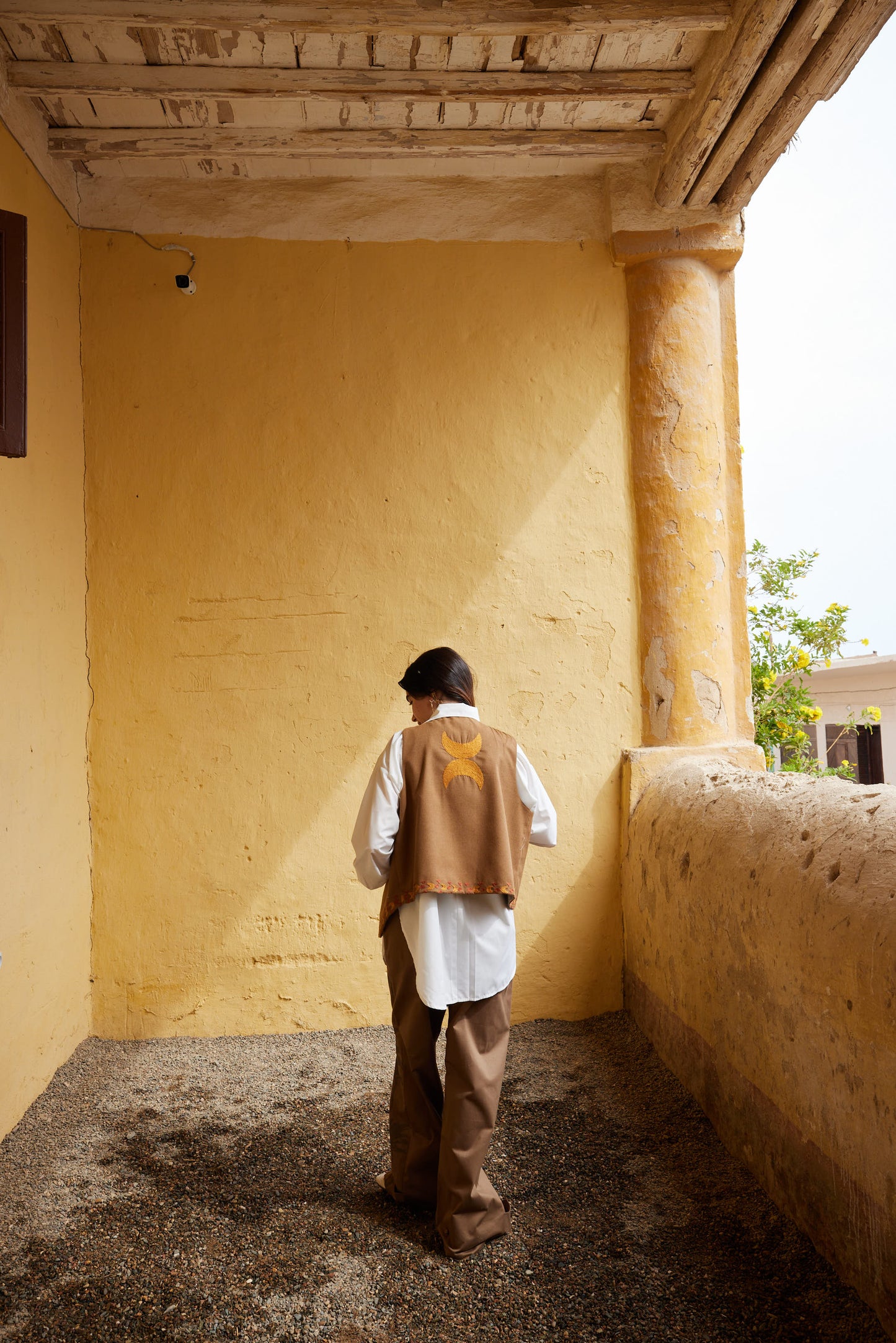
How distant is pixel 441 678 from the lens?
2.57 m

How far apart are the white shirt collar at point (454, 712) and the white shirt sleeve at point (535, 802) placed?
0.17 metres

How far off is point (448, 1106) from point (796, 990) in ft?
3.07

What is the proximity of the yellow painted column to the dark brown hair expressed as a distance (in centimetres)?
182

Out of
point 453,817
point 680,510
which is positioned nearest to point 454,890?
point 453,817

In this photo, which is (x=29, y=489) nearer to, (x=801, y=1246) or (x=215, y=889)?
(x=215, y=889)

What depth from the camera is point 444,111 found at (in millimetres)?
3863

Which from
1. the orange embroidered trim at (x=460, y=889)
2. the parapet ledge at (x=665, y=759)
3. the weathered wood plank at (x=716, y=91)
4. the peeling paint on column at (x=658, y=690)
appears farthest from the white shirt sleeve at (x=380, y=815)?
the weathered wood plank at (x=716, y=91)

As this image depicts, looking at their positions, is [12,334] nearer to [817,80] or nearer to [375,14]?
[375,14]

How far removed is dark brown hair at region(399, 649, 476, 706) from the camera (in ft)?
8.44

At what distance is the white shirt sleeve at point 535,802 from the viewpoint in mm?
2605

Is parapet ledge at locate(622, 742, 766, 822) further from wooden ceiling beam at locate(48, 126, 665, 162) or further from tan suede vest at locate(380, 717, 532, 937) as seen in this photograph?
wooden ceiling beam at locate(48, 126, 665, 162)

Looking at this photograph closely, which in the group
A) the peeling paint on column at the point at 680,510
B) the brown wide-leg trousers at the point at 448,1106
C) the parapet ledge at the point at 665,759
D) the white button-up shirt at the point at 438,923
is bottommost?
the brown wide-leg trousers at the point at 448,1106

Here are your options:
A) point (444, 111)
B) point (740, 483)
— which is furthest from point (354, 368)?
point (740, 483)

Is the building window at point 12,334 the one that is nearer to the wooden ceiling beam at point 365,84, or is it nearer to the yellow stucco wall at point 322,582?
the wooden ceiling beam at point 365,84
